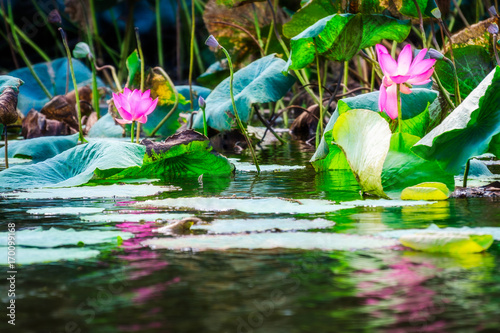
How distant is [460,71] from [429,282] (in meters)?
1.59

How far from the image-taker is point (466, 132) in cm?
148

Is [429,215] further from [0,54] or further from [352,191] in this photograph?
[0,54]

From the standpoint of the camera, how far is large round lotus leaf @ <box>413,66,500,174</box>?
143cm

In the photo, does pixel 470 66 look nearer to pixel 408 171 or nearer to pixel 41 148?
pixel 408 171

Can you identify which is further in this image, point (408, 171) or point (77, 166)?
point (77, 166)

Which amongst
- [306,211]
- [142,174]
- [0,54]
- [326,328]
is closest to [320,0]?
[142,174]

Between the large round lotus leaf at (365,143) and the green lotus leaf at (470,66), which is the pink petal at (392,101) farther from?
the green lotus leaf at (470,66)

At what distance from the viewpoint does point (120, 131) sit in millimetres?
3682

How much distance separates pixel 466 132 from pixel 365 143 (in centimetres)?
22

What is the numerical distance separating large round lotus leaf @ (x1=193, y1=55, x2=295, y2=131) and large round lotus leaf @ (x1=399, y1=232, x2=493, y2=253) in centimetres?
123

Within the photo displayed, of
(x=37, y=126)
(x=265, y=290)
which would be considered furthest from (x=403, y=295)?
(x=37, y=126)

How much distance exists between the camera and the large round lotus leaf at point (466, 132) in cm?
143

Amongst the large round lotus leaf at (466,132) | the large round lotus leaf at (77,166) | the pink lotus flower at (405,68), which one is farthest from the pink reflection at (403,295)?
the large round lotus leaf at (77,166)

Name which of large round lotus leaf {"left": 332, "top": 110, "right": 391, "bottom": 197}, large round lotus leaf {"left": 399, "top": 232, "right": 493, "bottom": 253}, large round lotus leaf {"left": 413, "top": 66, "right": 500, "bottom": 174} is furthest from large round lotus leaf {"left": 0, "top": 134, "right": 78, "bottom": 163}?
large round lotus leaf {"left": 399, "top": 232, "right": 493, "bottom": 253}
